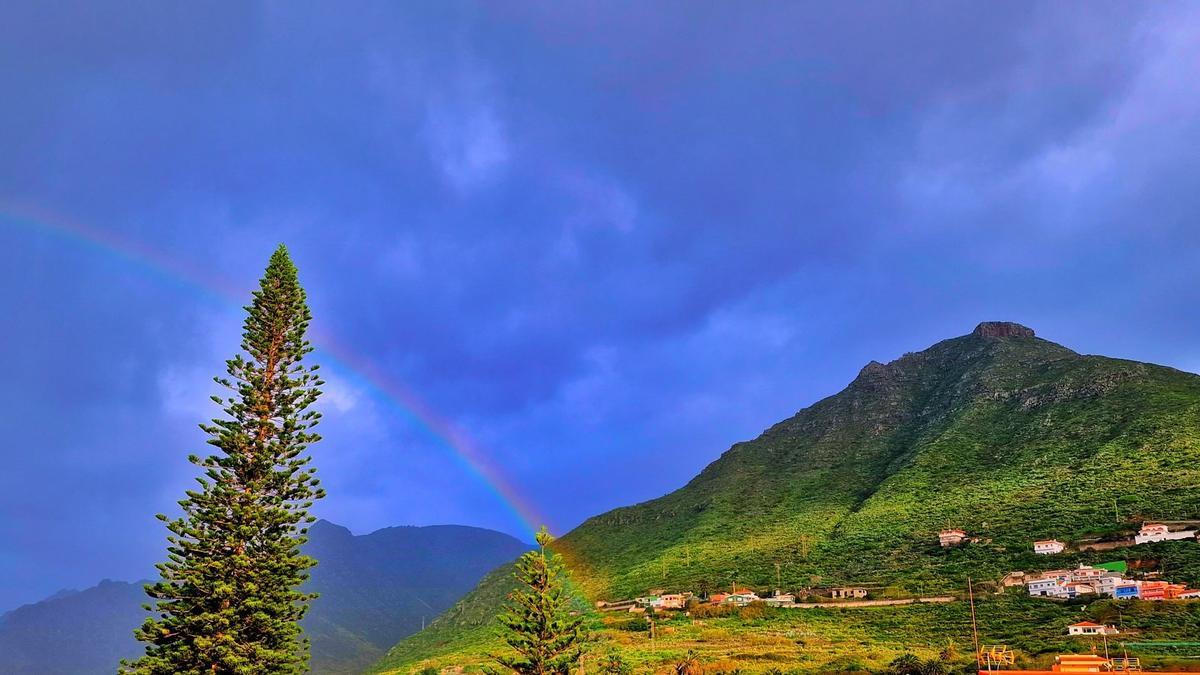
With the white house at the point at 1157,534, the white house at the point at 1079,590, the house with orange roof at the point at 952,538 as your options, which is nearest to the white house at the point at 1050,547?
the white house at the point at 1157,534

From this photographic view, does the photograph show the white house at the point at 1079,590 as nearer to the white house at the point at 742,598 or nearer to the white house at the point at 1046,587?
the white house at the point at 1046,587

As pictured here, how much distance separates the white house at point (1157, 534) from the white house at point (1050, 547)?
4.90 meters

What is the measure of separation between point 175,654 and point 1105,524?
66.0 meters

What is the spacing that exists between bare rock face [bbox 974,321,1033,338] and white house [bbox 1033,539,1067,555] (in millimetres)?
90265

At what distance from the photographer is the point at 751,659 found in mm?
44312

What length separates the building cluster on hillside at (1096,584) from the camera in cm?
4734

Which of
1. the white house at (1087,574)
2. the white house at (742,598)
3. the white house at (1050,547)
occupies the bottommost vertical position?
the white house at (742,598)

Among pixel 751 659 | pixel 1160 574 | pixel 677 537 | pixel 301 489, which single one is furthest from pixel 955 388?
pixel 301 489

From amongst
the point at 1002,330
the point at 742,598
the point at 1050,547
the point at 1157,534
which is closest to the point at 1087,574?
the point at 1050,547

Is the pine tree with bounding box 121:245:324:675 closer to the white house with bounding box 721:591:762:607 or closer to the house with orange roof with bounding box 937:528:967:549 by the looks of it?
the white house with bounding box 721:591:762:607

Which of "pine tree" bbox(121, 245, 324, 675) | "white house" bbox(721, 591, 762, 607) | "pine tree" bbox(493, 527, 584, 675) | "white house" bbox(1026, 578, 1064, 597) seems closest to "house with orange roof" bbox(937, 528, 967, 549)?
"white house" bbox(1026, 578, 1064, 597)

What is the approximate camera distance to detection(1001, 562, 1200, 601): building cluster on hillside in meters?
47.3

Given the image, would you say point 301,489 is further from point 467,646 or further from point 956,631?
point 467,646

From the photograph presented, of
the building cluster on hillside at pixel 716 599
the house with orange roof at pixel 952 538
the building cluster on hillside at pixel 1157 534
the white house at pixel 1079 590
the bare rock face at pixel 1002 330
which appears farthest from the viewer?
the bare rock face at pixel 1002 330
